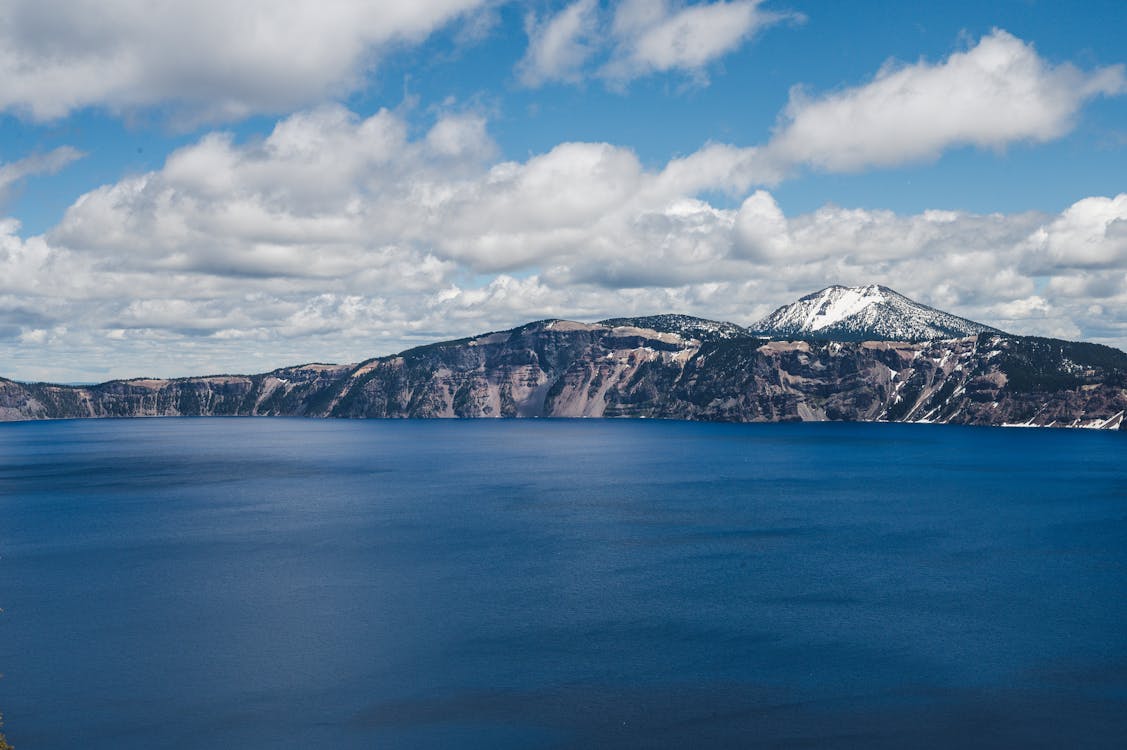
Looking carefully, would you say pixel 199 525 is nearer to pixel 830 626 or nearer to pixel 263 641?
pixel 263 641

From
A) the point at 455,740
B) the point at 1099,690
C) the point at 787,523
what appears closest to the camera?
the point at 455,740

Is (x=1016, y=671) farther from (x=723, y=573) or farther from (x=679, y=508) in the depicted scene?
(x=679, y=508)

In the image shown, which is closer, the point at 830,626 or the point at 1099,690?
the point at 1099,690

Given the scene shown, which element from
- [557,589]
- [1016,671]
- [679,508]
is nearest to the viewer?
[1016,671]

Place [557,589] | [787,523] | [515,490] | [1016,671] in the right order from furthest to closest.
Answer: [515,490], [787,523], [557,589], [1016,671]

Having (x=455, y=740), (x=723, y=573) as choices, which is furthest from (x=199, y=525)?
(x=455, y=740)

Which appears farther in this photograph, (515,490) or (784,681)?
(515,490)

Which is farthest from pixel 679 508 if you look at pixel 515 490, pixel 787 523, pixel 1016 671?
pixel 1016 671

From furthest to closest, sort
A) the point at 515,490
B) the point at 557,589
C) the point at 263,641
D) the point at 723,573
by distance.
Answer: the point at 515,490
the point at 723,573
the point at 557,589
the point at 263,641
